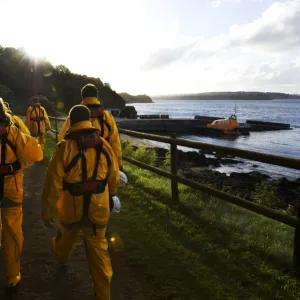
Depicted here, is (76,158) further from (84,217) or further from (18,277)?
(18,277)

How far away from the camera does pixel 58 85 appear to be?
6594 cm

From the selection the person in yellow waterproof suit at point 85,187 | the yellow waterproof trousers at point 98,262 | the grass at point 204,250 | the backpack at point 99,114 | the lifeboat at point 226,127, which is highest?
the backpack at point 99,114

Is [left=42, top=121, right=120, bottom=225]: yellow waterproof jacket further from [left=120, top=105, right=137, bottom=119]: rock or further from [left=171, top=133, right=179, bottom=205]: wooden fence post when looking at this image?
[left=120, top=105, right=137, bottom=119]: rock

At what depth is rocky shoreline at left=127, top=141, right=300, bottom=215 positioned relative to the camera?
8688mm

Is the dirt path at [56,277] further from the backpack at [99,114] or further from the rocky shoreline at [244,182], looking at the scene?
the rocky shoreline at [244,182]

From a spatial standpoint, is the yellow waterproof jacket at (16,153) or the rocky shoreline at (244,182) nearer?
the yellow waterproof jacket at (16,153)

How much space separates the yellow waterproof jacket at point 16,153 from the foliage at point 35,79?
48368 millimetres

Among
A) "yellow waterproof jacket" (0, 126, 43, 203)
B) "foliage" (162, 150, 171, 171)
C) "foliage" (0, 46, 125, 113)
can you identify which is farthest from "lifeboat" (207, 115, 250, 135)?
"yellow waterproof jacket" (0, 126, 43, 203)

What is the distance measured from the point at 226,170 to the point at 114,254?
23.2 meters

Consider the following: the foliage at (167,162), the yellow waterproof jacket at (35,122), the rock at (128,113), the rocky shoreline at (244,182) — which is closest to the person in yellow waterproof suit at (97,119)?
the rocky shoreline at (244,182)

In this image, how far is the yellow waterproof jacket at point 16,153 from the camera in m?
3.48

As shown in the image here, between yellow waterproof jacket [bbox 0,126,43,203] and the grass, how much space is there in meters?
1.65

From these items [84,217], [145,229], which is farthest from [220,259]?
[84,217]

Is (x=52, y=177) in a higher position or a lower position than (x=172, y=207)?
higher
